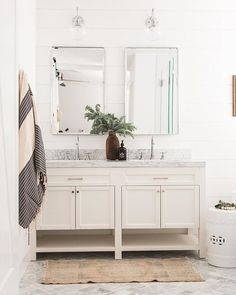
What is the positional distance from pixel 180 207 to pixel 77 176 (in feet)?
3.14

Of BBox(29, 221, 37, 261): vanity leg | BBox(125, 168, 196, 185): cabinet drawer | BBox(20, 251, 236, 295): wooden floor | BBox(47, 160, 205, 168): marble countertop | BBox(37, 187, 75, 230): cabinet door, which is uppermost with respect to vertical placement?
BBox(47, 160, 205, 168): marble countertop

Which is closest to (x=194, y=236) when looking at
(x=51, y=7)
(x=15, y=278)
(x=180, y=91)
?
(x=180, y=91)

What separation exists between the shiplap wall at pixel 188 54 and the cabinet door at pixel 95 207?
747 mm

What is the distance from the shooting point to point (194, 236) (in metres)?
4.65

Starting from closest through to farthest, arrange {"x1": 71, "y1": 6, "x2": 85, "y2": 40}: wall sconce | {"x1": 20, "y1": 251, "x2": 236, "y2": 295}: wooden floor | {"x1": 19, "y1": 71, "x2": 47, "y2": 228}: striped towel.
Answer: {"x1": 19, "y1": 71, "x2": 47, "y2": 228}: striped towel
{"x1": 20, "y1": 251, "x2": 236, "y2": 295}: wooden floor
{"x1": 71, "y1": 6, "x2": 85, "y2": 40}: wall sconce

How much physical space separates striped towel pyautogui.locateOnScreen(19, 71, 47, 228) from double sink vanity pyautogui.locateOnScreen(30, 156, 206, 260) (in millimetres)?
781

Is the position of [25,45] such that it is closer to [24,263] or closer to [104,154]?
[104,154]

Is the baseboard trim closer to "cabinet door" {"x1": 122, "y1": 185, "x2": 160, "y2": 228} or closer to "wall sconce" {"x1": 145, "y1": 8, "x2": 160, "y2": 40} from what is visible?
"cabinet door" {"x1": 122, "y1": 185, "x2": 160, "y2": 228}

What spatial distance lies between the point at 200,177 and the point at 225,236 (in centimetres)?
57

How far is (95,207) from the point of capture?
4.26 m

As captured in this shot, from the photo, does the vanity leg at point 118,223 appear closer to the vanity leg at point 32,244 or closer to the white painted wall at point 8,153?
the vanity leg at point 32,244

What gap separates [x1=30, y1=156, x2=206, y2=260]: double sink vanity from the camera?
13.9 ft

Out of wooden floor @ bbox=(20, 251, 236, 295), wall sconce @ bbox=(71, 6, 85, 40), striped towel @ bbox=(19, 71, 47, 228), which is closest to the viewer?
striped towel @ bbox=(19, 71, 47, 228)

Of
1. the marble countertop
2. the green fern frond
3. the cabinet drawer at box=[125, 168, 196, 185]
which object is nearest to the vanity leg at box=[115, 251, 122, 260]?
the cabinet drawer at box=[125, 168, 196, 185]
